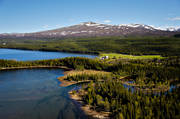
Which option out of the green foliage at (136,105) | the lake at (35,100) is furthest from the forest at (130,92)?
the lake at (35,100)

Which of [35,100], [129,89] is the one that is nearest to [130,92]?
[129,89]

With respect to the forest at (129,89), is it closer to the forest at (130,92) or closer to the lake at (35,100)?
the forest at (130,92)

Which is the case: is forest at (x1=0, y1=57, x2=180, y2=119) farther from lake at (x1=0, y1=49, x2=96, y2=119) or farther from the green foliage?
lake at (x1=0, y1=49, x2=96, y2=119)

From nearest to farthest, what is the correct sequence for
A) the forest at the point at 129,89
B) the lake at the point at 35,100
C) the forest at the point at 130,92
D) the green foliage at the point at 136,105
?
the green foliage at the point at 136,105 < the forest at the point at 130,92 < the forest at the point at 129,89 < the lake at the point at 35,100

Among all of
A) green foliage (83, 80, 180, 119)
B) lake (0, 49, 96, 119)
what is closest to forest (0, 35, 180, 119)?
green foliage (83, 80, 180, 119)

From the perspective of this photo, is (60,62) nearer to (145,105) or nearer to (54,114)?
(54,114)

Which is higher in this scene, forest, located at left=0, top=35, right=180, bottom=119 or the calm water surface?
forest, located at left=0, top=35, right=180, bottom=119

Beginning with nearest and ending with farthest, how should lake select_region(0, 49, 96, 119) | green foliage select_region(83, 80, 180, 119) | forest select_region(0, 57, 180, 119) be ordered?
green foliage select_region(83, 80, 180, 119), forest select_region(0, 57, 180, 119), lake select_region(0, 49, 96, 119)

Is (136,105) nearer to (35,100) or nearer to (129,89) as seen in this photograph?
(129,89)
